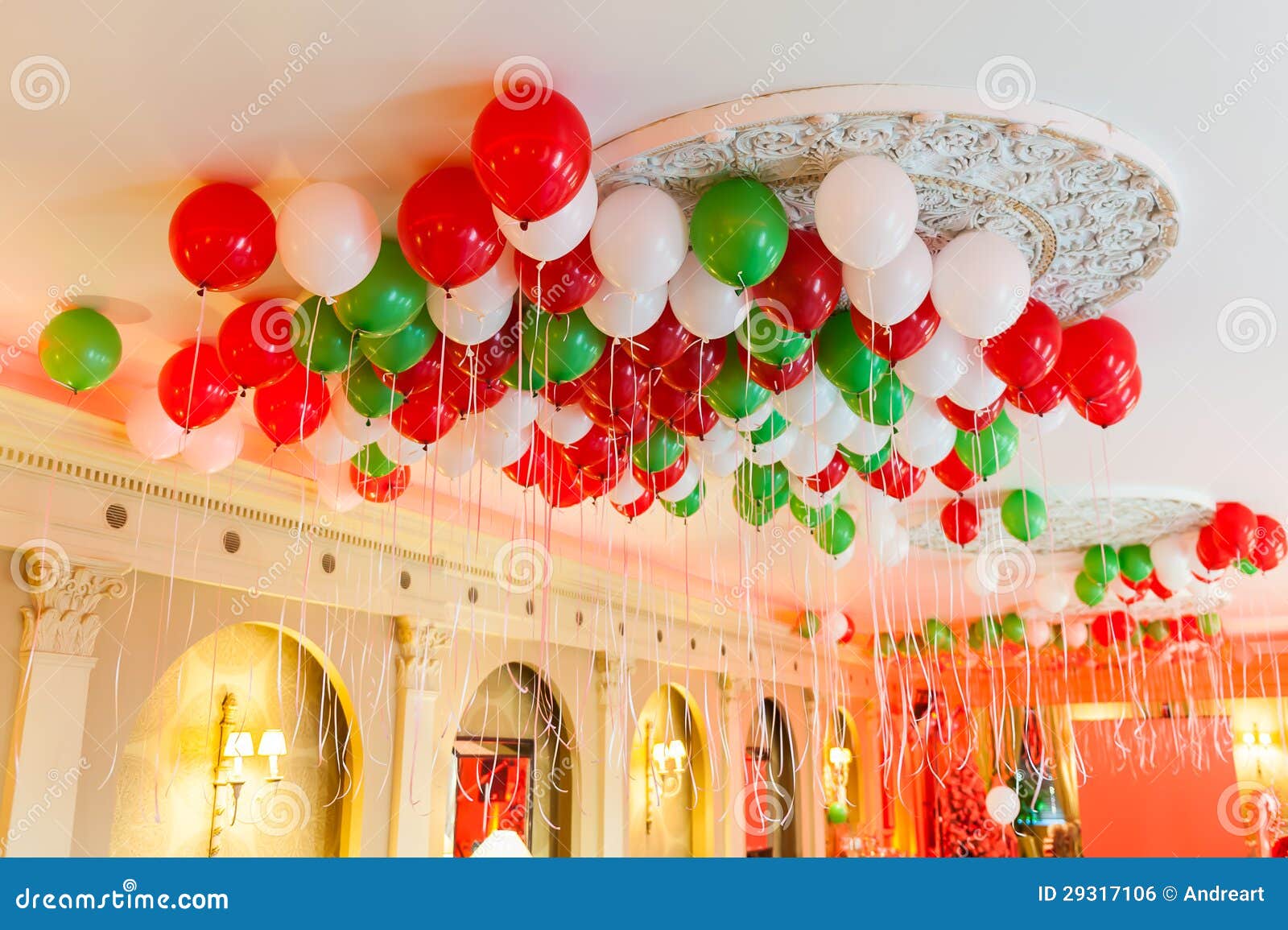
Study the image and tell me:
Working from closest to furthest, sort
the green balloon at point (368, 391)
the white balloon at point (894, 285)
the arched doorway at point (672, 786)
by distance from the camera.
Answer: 1. the white balloon at point (894, 285)
2. the green balloon at point (368, 391)
3. the arched doorway at point (672, 786)

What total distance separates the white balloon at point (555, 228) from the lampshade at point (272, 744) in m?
3.33

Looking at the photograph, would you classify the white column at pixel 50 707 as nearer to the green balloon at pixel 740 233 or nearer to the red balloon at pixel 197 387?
the red balloon at pixel 197 387

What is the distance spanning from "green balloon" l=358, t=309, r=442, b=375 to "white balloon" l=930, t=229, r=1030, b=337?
1.26 meters

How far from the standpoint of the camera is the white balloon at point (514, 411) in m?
2.75

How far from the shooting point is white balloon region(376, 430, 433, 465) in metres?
2.91

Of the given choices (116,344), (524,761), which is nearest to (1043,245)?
(116,344)

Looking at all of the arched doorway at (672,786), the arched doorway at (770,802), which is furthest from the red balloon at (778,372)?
the arched doorway at (770,802)

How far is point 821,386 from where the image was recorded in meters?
2.76

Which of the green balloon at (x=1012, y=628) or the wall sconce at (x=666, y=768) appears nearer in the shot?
the green balloon at (x=1012, y=628)

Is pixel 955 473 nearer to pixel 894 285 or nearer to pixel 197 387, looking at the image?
pixel 894 285

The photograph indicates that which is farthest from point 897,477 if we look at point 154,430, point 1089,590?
point 1089,590

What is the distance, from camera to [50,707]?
133 inches

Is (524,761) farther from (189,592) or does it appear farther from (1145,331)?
(1145,331)

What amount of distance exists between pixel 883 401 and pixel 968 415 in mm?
306
